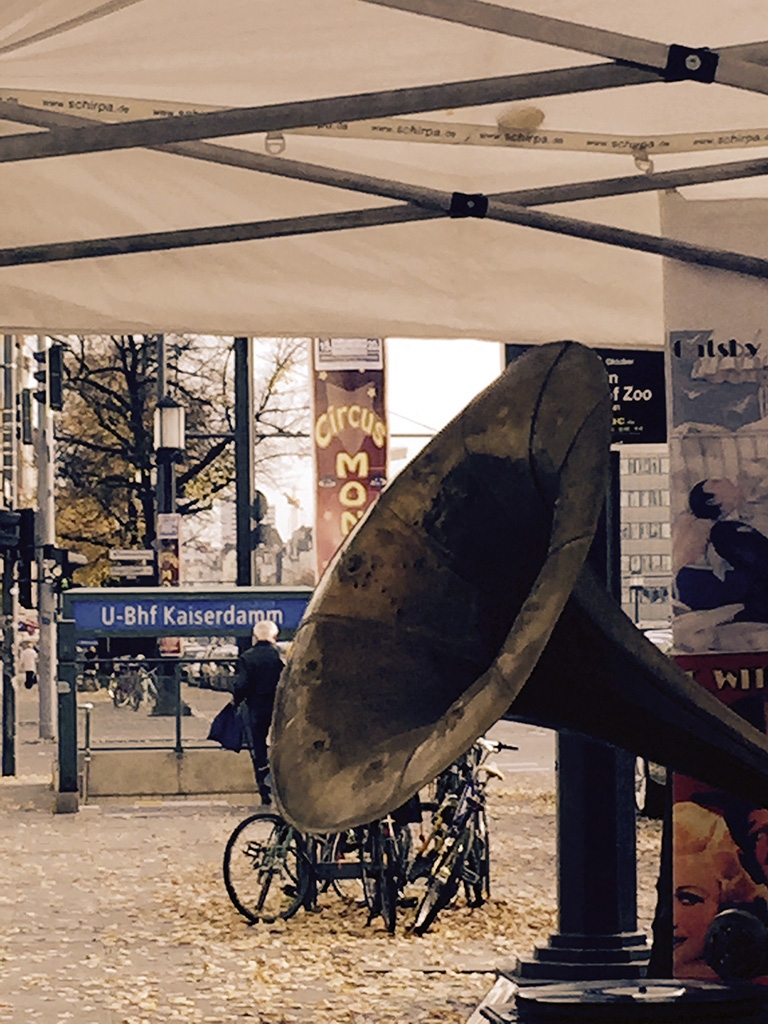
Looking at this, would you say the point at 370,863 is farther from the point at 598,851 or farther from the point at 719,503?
the point at 719,503

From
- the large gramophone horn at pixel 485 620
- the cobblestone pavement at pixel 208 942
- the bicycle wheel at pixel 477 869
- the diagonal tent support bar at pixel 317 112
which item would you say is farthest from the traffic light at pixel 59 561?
the diagonal tent support bar at pixel 317 112

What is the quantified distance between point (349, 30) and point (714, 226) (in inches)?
59.2

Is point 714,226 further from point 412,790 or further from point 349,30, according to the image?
point 412,790

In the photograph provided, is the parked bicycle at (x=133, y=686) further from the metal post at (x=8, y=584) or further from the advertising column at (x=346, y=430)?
the advertising column at (x=346, y=430)

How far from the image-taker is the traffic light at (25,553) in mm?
23750

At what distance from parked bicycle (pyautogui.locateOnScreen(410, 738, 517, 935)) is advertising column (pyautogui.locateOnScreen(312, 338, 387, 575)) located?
12690 mm

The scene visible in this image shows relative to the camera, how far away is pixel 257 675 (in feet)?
45.9

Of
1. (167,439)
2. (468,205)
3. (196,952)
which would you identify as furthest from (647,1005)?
(167,439)

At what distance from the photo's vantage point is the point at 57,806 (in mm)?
16828

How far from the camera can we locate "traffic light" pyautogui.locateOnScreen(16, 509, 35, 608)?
77.9 feet

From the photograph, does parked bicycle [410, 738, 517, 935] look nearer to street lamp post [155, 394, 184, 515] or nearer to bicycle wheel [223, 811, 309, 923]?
bicycle wheel [223, 811, 309, 923]

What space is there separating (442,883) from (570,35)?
7184 mm

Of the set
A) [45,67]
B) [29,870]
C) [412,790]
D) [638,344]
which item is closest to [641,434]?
[638,344]

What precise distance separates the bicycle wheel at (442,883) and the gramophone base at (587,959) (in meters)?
2.86
